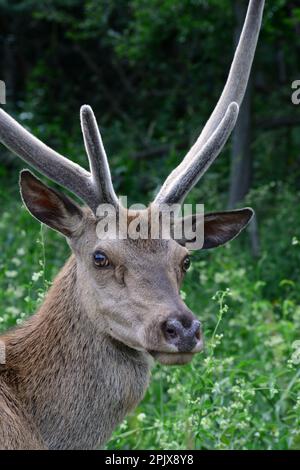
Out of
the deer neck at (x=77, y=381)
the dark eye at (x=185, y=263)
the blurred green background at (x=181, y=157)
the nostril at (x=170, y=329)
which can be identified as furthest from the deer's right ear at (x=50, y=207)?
the nostril at (x=170, y=329)

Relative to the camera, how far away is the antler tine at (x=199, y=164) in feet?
15.9

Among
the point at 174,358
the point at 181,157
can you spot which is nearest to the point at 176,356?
the point at 174,358

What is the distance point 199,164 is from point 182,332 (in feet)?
3.47

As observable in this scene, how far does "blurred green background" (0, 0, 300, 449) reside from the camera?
5473 millimetres

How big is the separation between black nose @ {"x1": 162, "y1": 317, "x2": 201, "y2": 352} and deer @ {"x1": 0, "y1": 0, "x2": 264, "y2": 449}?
0.22ft

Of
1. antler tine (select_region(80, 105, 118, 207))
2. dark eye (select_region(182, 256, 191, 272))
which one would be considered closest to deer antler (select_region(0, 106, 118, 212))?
antler tine (select_region(80, 105, 118, 207))

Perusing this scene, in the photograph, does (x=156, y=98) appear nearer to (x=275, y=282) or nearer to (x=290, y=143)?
(x=290, y=143)

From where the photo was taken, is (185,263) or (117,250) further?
(185,263)

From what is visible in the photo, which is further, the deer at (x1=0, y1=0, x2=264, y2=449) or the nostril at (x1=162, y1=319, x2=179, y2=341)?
the deer at (x1=0, y1=0, x2=264, y2=449)

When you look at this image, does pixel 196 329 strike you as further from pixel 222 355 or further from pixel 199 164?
pixel 222 355

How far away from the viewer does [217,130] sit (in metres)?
4.95

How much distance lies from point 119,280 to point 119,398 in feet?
1.78

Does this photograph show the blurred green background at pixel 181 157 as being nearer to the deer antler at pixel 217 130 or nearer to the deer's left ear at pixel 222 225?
the deer's left ear at pixel 222 225

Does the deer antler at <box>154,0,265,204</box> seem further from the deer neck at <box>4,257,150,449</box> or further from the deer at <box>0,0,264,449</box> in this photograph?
the deer neck at <box>4,257,150,449</box>
